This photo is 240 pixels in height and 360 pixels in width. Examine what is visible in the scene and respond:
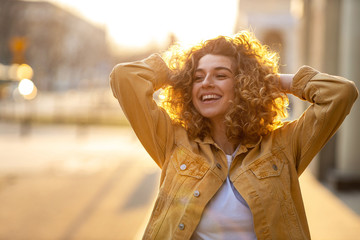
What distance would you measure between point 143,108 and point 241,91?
21.8 inches

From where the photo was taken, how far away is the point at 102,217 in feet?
20.5

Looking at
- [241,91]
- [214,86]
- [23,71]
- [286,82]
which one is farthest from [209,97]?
[23,71]

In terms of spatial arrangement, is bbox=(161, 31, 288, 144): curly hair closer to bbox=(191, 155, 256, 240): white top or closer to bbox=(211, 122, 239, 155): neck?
bbox=(211, 122, 239, 155): neck

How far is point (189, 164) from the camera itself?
2.56 m

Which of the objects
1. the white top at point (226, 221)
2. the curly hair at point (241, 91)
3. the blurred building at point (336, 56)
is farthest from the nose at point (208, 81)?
→ the blurred building at point (336, 56)

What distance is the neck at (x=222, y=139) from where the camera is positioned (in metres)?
2.76

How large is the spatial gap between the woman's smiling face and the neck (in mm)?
78

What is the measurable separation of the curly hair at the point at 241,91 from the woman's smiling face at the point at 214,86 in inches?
1.4

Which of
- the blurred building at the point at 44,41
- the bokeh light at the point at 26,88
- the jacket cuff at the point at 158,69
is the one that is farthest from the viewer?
the blurred building at the point at 44,41

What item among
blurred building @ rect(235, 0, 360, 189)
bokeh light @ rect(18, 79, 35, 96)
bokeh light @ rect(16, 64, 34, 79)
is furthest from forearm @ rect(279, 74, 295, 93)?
bokeh light @ rect(16, 64, 34, 79)

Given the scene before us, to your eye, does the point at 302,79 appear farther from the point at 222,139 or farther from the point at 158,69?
the point at 158,69

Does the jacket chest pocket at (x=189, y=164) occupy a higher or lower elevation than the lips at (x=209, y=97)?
lower

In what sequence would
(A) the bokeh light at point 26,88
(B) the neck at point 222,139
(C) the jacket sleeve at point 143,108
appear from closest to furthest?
(C) the jacket sleeve at point 143,108 < (B) the neck at point 222,139 < (A) the bokeh light at point 26,88

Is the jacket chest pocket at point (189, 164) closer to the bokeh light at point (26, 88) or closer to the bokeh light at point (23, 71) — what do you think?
the bokeh light at point (26, 88)
